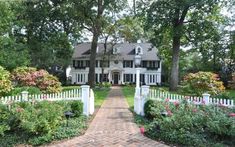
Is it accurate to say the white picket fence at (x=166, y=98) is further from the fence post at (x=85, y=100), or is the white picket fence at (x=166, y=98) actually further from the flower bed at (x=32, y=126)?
the flower bed at (x=32, y=126)

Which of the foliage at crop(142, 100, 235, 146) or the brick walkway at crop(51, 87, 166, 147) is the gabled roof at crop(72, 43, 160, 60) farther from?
the foliage at crop(142, 100, 235, 146)

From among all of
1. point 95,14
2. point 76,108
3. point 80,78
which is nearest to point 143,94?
point 76,108

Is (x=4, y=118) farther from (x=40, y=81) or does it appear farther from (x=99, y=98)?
(x=99, y=98)

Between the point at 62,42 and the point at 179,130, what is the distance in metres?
29.4

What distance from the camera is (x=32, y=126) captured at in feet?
25.6

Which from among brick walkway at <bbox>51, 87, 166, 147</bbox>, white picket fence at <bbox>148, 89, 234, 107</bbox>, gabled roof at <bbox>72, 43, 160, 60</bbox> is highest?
gabled roof at <bbox>72, 43, 160, 60</bbox>

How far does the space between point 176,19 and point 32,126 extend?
2161 centimetres

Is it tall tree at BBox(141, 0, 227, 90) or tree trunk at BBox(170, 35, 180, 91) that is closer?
tall tree at BBox(141, 0, 227, 90)

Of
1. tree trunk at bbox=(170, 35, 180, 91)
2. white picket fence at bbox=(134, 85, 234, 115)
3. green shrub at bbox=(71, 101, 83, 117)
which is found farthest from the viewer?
tree trunk at bbox=(170, 35, 180, 91)

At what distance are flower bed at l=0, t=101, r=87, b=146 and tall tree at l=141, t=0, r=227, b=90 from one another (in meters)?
18.7

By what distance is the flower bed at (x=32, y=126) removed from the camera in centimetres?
789

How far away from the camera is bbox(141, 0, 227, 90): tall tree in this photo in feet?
83.0

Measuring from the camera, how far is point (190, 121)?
26.2 feet

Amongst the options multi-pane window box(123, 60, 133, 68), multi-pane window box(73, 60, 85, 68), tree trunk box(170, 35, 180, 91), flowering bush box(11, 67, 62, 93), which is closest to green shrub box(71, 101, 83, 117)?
flowering bush box(11, 67, 62, 93)
